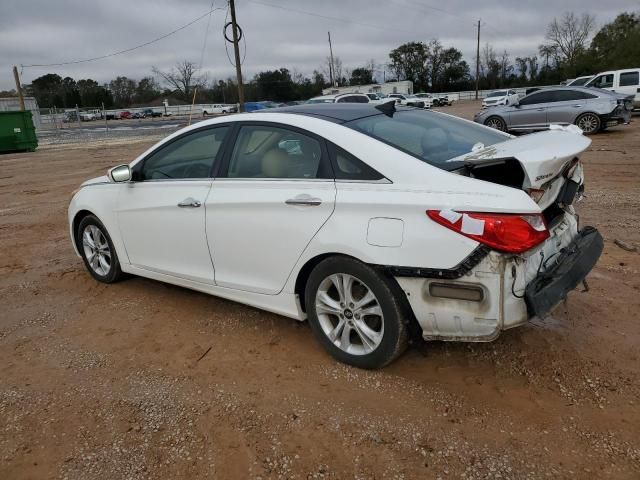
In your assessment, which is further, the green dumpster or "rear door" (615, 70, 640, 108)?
the green dumpster

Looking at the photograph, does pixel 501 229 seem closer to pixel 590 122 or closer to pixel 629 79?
pixel 590 122

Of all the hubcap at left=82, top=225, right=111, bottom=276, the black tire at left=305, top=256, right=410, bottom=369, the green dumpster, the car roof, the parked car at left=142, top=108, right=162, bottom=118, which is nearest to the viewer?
the black tire at left=305, top=256, right=410, bottom=369

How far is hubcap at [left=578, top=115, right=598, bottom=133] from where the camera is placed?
49.0ft

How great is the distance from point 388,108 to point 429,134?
41 centimetres

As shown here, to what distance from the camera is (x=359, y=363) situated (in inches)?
125

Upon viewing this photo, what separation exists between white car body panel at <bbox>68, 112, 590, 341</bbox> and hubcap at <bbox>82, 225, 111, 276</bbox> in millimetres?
777

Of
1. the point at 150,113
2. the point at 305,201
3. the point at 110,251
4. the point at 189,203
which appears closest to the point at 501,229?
the point at 305,201

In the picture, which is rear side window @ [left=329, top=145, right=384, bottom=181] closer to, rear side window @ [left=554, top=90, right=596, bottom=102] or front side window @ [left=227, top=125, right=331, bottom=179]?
front side window @ [left=227, top=125, right=331, bottom=179]

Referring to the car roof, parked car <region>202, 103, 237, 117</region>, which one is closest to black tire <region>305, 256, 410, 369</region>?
the car roof

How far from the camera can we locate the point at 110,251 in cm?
481

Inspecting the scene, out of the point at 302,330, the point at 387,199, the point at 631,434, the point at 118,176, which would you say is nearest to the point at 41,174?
the point at 118,176

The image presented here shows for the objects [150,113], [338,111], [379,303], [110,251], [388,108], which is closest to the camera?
[379,303]

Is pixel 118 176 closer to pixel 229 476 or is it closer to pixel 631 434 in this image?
pixel 229 476

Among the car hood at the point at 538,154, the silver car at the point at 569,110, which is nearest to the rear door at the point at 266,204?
the car hood at the point at 538,154
